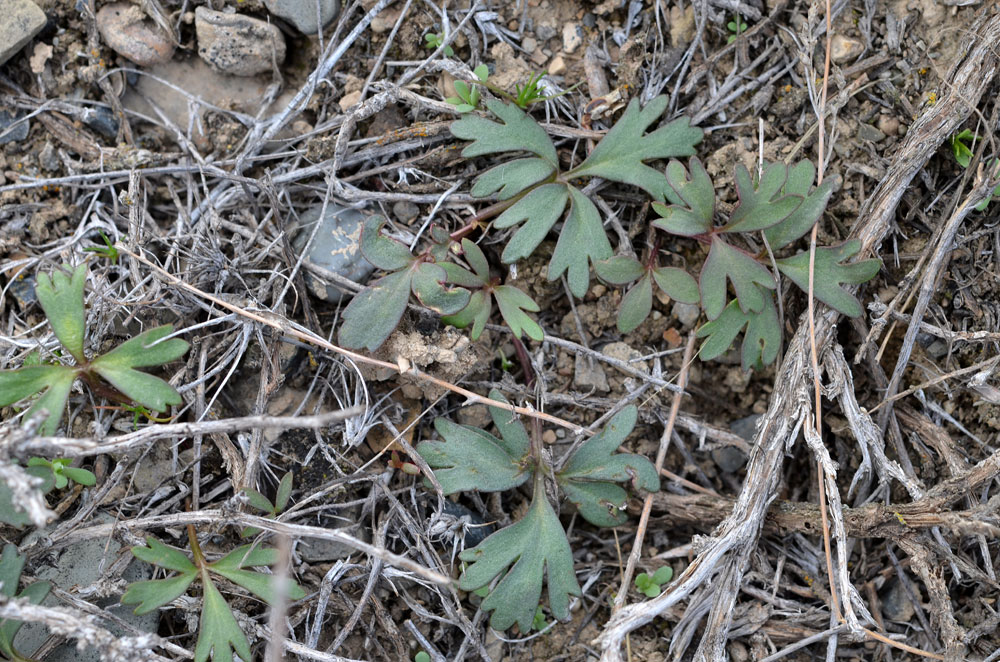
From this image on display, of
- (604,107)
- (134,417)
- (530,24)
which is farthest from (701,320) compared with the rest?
(134,417)

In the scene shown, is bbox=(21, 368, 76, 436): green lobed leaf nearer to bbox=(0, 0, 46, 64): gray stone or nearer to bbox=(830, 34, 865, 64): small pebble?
bbox=(0, 0, 46, 64): gray stone

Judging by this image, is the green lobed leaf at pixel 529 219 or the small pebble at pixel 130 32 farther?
the small pebble at pixel 130 32

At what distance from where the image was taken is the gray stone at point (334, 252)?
8.17ft

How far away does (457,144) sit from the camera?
2.59m

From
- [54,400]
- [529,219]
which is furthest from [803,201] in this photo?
[54,400]

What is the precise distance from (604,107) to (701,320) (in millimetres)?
811

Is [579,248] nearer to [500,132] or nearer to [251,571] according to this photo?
[500,132]

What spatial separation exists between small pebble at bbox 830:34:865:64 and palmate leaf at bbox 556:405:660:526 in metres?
1.41

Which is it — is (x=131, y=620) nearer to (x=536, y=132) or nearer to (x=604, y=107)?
(x=536, y=132)

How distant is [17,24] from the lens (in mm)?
2482

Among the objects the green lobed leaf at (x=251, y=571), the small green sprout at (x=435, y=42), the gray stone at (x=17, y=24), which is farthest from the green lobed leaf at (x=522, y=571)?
the gray stone at (x=17, y=24)

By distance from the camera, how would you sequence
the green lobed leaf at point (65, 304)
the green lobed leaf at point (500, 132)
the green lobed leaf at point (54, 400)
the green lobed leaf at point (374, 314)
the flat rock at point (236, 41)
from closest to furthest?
1. the green lobed leaf at point (54, 400)
2. the green lobed leaf at point (65, 304)
3. the green lobed leaf at point (374, 314)
4. the green lobed leaf at point (500, 132)
5. the flat rock at point (236, 41)

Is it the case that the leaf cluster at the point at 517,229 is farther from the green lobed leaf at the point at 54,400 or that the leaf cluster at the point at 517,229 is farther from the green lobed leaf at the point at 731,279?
the green lobed leaf at the point at 54,400

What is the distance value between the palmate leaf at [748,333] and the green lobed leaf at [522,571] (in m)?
0.77
